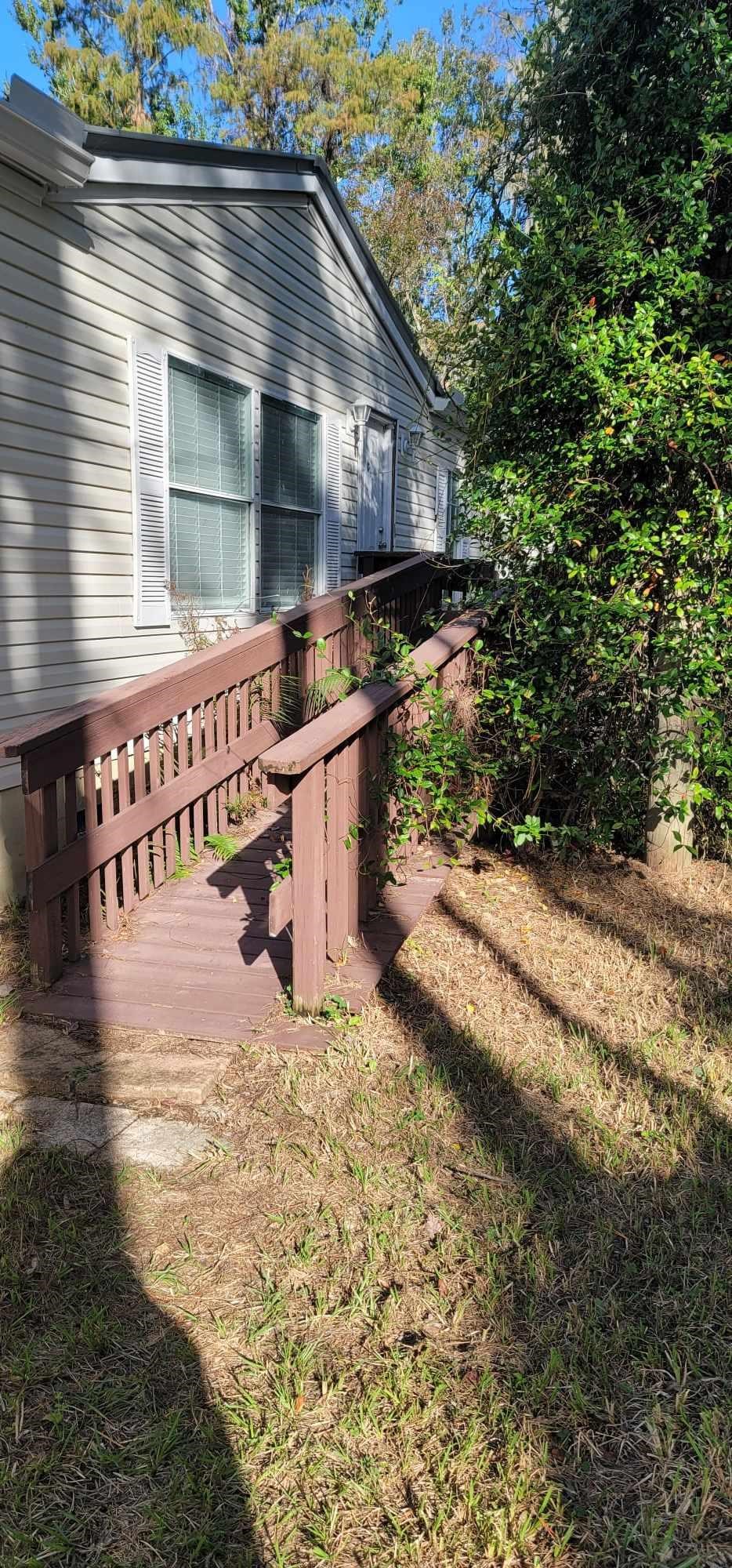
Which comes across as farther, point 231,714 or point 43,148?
point 231,714

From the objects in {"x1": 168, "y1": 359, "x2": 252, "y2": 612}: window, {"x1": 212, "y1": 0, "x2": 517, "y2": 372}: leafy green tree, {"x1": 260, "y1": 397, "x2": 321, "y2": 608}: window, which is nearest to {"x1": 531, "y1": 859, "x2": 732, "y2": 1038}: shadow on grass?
{"x1": 168, "y1": 359, "x2": 252, "y2": 612}: window

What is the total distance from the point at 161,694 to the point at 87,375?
210 cm

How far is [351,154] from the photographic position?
23.5 m

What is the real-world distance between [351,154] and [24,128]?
22.6m

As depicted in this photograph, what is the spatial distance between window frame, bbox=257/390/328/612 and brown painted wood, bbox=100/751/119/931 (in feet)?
11.2

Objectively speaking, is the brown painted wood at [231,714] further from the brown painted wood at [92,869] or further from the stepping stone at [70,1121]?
the stepping stone at [70,1121]

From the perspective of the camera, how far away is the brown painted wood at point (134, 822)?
357cm

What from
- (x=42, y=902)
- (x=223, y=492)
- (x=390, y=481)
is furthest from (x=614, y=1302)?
(x=390, y=481)

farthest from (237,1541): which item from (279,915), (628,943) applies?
(628,943)

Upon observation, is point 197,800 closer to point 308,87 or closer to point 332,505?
point 332,505

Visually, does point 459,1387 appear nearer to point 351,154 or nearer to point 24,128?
point 24,128

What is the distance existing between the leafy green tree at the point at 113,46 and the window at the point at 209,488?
1972cm

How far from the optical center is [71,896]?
12.1 feet

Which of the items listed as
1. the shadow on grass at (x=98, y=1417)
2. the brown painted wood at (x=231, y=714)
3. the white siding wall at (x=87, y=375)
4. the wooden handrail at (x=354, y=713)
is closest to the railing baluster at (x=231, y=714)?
the brown painted wood at (x=231, y=714)
